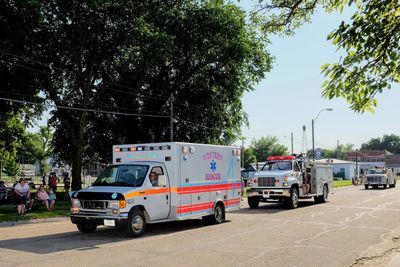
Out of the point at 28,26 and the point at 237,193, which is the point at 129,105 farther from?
the point at 237,193

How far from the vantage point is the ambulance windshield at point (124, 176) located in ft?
43.5

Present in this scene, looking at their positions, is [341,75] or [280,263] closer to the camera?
[341,75]

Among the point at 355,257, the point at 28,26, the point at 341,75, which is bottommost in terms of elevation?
the point at 355,257

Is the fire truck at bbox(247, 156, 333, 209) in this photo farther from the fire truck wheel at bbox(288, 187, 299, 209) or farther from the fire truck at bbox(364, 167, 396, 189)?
the fire truck at bbox(364, 167, 396, 189)

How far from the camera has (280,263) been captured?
9.15m

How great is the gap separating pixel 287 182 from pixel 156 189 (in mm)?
10030

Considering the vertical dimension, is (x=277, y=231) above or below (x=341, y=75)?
below

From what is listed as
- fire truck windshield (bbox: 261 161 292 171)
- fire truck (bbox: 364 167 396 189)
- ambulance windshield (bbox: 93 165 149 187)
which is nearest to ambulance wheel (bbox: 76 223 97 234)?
ambulance windshield (bbox: 93 165 149 187)

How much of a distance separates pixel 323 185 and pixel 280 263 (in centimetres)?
1784

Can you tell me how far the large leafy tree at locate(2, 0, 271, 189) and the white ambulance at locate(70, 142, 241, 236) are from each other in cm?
1259

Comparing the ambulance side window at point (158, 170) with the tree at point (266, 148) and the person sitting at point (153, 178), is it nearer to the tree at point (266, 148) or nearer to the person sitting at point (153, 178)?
the person sitting at point (153, 178)

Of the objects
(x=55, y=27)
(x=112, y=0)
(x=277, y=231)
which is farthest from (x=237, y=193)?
(x=55, y=27)

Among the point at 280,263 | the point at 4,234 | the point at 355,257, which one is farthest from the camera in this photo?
the point at 4,234

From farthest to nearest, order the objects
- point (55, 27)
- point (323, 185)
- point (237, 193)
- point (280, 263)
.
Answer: point (55, 27), point (323, 185), point (237, 193), point (280, 263)
